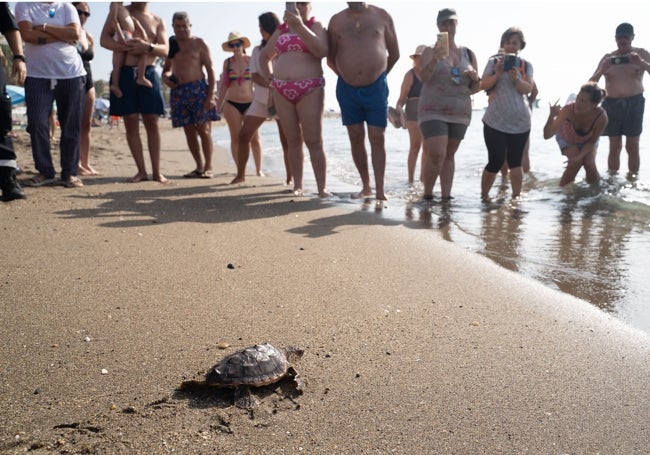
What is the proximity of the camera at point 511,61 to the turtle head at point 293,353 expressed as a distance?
4.63m

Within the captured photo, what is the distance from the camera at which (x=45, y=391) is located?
176 cm

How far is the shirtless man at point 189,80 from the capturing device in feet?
21.4

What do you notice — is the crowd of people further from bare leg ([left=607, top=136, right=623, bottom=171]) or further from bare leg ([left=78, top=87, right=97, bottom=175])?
bare leg ([left=607, top=136, right=623, bottom=171])

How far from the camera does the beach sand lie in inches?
63.9

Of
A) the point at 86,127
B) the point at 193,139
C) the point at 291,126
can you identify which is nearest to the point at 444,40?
the point at 291,126

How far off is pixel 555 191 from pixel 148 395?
6.30 metres

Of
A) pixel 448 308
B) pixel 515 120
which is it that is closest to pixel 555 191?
pixel 515 120

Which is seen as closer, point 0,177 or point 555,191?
point 0,177

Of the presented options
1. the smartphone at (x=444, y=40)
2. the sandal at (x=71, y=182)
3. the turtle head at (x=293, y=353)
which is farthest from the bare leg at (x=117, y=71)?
the turtle head at (x=293, y=353)

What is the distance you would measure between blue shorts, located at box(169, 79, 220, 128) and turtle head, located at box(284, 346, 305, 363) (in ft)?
17.0

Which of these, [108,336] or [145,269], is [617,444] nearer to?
[108,336]

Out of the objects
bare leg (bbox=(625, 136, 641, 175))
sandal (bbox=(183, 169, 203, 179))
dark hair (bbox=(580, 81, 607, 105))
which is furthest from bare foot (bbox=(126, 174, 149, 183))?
bare leg (bbox=(625, 136, 641, 175))

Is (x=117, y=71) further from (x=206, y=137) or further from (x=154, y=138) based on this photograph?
(x=206, y=137)

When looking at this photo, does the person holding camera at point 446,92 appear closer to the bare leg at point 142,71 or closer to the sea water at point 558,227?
the sea water at point 558,227
